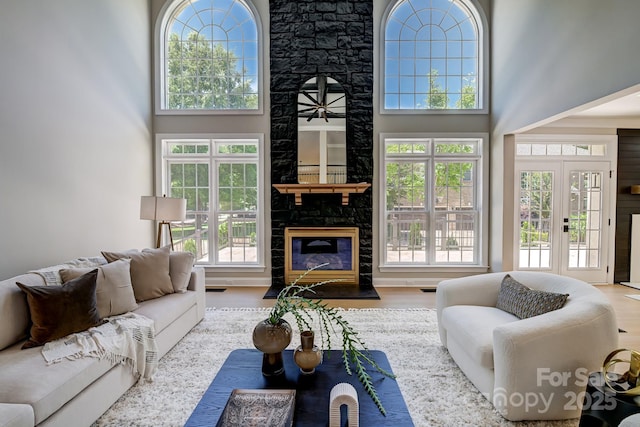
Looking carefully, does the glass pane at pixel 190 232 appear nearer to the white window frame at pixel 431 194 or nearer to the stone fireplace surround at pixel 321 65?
the stone fireplace surround at pixel 321 65

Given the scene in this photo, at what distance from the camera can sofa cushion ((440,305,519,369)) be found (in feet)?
7.14

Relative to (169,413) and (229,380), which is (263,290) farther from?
(229,380)

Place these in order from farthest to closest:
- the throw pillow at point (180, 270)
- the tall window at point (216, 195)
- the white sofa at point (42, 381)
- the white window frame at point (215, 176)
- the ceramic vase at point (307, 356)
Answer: the tall window at point (216, 195) < the white window frame at point (215, 176) < the throw pillow at point (180, 270) < the ceramic vase at point (307, 356) < the white sofa at point (42, 381)

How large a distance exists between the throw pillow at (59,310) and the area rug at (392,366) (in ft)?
1.94

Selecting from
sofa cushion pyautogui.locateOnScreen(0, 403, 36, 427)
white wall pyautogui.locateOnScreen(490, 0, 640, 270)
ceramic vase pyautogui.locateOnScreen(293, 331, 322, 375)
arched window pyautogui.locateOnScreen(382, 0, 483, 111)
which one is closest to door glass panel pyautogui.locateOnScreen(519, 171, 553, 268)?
white wall pyautogui.locateOnScreen(490, 0, 640, 270)

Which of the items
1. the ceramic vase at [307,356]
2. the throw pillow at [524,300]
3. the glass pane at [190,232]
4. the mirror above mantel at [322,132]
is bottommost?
the ceramic vase at [307,356]

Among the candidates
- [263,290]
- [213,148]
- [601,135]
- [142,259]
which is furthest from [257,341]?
[601,135]

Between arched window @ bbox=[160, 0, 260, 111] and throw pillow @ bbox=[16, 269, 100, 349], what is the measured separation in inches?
149

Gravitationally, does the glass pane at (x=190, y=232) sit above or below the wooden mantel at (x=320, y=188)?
below

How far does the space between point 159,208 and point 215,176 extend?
1.43m

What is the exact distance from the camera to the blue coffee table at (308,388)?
1.51 m

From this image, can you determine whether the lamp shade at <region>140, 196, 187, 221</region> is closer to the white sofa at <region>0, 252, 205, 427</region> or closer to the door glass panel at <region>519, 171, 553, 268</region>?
the white sofa at <region>0, 252, 205, 427</region>

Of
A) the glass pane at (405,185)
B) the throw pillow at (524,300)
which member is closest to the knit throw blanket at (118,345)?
the throw pillow at (524,300)

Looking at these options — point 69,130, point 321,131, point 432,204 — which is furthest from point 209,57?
point 432,204
